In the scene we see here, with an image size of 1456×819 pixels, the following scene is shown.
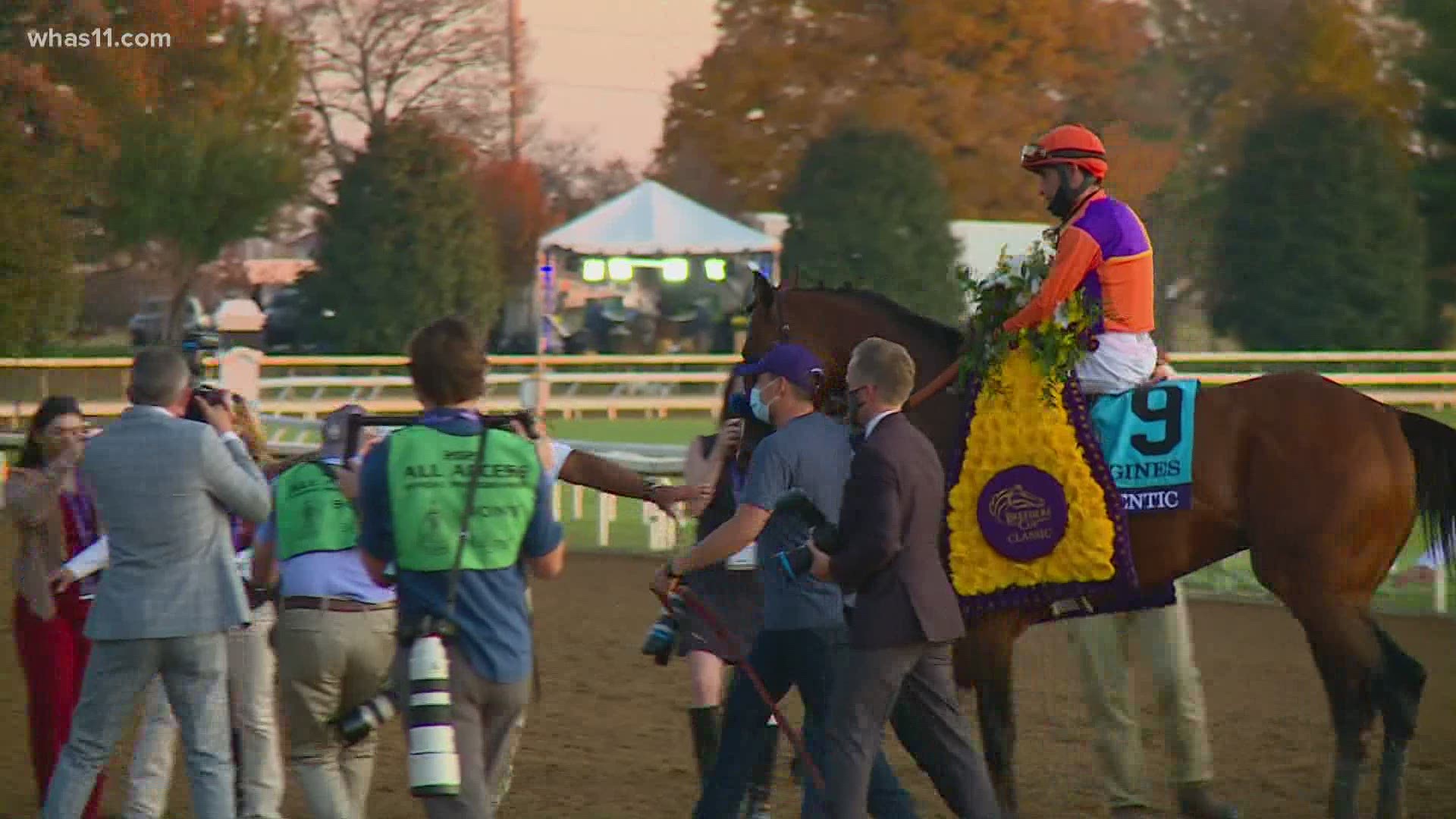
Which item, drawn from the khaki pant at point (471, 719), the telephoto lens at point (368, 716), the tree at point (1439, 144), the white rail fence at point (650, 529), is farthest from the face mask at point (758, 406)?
the tree at point (1439, 144)

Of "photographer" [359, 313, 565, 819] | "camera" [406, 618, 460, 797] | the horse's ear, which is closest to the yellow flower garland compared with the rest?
the horse's ear

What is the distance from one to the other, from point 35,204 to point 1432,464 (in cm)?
1829

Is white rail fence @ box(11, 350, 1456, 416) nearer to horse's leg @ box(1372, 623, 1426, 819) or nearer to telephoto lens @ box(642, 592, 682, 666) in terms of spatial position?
horse's leg @ box(1372, 623, 1426, 819)

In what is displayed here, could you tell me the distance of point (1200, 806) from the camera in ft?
21.3

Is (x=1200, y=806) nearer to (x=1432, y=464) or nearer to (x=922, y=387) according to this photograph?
(x=1432, y=464)

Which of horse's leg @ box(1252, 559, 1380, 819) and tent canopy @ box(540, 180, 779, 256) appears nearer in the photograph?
horse's leg @ box(1252, 559, 1380, 819)

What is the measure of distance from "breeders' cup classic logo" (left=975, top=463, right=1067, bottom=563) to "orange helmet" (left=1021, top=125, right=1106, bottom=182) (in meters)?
1.04

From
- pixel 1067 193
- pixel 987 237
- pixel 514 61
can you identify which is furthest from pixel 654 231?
pixel 1067 193

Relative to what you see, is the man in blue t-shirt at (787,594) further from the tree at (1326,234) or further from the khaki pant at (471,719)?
the tree at (1326,234)

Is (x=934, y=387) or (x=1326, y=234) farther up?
(x=1326, y=234)

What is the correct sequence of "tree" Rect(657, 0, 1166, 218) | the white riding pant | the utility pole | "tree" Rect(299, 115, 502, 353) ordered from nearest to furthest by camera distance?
the white riding pant
"tree" Rect(299, 115, 502, 353)
"tree" Rect(657, 0, 1166, 218)
the utility pole

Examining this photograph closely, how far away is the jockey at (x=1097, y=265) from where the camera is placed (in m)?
6.41

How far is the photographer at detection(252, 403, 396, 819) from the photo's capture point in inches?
209

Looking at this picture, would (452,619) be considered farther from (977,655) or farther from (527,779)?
(527,779)
